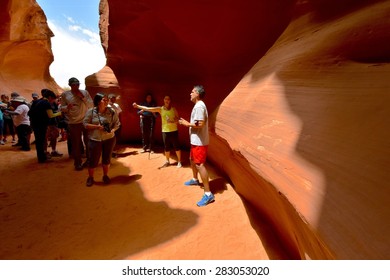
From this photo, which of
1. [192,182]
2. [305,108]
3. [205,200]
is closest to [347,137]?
[305,108]

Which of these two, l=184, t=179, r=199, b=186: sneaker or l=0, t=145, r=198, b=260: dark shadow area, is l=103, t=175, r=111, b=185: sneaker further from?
l=184, t=179, r=199, b=186: sneaker

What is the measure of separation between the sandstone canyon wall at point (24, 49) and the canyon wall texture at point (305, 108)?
11.3m

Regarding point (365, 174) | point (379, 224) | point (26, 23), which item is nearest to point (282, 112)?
point (365, 174)

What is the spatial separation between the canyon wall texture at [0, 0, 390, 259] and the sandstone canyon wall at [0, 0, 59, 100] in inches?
444

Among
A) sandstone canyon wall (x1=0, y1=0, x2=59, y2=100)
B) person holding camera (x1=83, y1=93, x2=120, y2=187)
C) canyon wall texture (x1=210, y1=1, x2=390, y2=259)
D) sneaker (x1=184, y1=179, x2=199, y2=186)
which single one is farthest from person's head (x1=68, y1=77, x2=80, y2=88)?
sandstone canyon wall (x1=0, y1=0, x2=59, y2=100)

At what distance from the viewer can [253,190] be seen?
2957mm

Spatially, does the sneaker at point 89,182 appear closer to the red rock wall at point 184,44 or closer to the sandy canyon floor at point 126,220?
the sandy canyon floor at point 126,220

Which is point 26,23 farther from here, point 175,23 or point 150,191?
Result: point 150,191

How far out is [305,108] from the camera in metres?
1.80

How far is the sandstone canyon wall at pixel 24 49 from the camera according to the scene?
1234 centimetres

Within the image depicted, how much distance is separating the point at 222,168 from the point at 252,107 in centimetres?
229

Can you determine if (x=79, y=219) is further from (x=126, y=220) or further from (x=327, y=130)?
(x=327, y=130)

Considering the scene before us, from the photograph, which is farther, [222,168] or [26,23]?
[26,23]

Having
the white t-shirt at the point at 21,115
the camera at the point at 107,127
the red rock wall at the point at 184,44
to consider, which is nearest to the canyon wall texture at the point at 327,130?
the red rock wall at the point at 184,44
